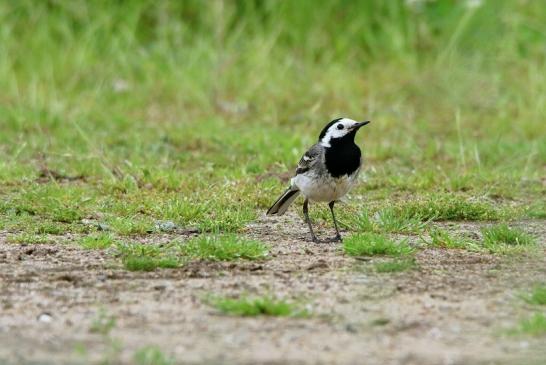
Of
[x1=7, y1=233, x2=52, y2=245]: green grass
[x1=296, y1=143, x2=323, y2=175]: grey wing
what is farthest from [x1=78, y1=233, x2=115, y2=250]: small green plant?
[x1=296, y1=143, x2=323, y2=175]: grey wing

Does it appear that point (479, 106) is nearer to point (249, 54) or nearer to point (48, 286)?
point (249, 54)

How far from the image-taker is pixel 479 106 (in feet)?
42.3

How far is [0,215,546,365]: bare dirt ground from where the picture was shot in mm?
5285

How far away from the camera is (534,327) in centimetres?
559

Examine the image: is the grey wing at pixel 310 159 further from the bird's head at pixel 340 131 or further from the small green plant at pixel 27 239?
the small green plant at pixel 27 239

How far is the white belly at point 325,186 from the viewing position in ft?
26.7

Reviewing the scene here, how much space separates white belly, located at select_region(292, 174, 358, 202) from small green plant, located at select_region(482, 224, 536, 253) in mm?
1061

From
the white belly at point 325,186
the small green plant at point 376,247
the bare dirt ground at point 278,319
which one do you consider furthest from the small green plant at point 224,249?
the white belly at point 325,186

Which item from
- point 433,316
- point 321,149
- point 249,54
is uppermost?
point 249,54

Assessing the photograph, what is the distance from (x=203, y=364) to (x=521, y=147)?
7.10m

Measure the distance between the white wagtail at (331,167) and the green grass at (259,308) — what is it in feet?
6.92

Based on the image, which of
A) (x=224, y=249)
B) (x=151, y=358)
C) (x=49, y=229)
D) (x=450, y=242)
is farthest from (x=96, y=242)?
(x=151, y=358)

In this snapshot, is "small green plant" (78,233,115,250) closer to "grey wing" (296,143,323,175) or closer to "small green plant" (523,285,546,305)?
"grey wing" (296,143,323,175)

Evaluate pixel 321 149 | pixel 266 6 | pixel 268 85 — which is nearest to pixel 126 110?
pixel 268 85
